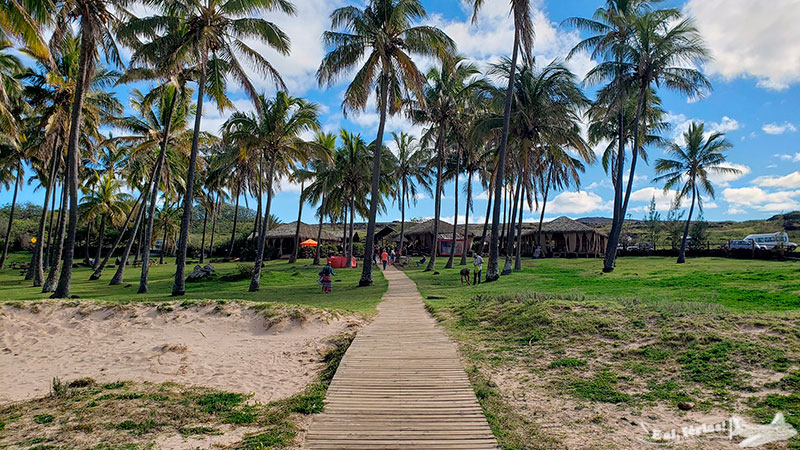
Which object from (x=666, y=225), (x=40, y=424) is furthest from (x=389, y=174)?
(x=666, y=225)

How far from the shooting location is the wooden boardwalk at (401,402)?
14.2 ft

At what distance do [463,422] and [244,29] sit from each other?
16.5 metres

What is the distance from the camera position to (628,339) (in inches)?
289

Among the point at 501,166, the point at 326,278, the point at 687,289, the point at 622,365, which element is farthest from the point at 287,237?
the point at 622,365

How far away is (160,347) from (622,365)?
877 centimetres

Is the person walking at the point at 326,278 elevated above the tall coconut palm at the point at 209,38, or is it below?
below

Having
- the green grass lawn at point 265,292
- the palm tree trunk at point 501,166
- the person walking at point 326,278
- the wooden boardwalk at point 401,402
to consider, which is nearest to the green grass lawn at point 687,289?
the palm tree trunk at point 501,166

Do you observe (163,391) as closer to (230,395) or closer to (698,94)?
(230,395)

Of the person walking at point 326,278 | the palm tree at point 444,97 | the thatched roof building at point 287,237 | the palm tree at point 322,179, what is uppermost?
the palm tree at point 444,97

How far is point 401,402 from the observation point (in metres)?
5.27

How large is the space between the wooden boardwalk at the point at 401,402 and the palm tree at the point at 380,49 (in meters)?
11.1

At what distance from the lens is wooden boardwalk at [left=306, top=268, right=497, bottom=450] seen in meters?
4.33

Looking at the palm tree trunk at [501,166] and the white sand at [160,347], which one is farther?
the palm tree trunk at [501,166]

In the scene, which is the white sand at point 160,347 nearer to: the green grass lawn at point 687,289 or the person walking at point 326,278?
the person walking at point 326,278
